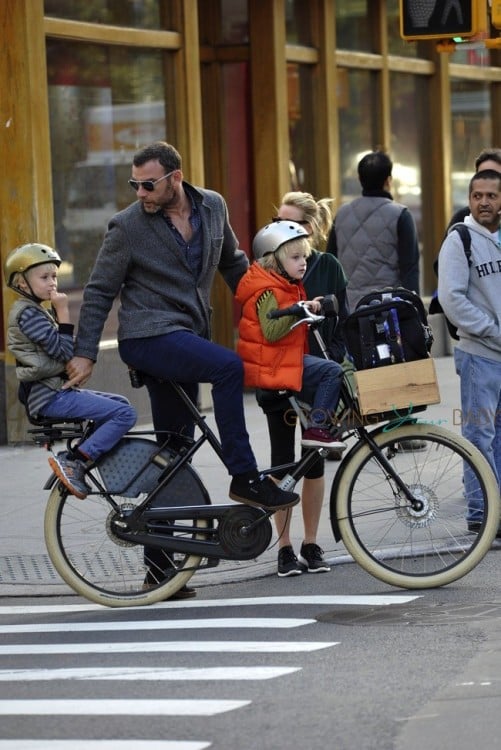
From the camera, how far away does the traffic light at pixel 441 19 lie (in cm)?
1062

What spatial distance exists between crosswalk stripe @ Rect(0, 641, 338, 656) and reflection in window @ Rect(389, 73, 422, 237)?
37.7 feet

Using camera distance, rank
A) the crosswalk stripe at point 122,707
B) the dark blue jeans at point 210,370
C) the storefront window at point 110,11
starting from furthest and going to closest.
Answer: the storefront window at point 110,11 → the dark blue jeans at point 210,370 → the crosswalk stripe at point 122,707

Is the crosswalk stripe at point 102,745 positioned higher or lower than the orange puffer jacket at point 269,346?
lower

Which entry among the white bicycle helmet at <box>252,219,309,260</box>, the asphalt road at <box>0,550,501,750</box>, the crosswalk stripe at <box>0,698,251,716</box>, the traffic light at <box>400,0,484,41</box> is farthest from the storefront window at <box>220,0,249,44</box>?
the crosswalk stripe at <box>0,698,251,716</box>

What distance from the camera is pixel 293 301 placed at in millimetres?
7211

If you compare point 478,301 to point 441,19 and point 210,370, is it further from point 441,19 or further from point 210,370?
point 441,19

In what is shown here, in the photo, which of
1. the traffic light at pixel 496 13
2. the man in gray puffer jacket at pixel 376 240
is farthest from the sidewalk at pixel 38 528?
the traffic light at pixel 496 13

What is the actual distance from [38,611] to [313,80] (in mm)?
Answer: 9266

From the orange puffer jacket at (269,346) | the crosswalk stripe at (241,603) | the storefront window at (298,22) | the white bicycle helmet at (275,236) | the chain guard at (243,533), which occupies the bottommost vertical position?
the crosswalk stripe at (241,603)

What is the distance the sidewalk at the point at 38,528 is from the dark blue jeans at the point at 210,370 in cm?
45

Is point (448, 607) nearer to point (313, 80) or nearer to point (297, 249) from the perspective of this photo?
point (297, 249)

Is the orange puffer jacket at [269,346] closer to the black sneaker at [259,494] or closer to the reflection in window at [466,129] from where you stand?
the black sneaker at [259,494]

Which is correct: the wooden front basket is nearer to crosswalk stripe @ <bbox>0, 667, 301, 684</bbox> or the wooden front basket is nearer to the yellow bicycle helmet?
the yellow bicycle helmet

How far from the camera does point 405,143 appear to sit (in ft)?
58.4
